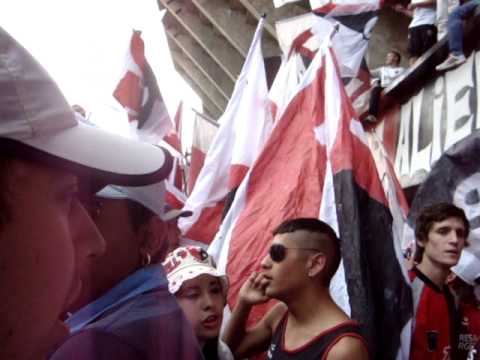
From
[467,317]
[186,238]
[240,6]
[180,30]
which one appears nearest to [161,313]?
[467,317]

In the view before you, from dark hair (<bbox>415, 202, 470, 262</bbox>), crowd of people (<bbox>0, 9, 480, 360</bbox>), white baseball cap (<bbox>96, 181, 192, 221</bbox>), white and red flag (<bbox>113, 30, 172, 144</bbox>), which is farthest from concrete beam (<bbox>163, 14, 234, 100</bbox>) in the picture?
white baseball cap (<bbox>96, 181, 192, 221</bbox>)

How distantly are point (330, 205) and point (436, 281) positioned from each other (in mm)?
593

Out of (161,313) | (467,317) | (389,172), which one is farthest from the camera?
(389,172)

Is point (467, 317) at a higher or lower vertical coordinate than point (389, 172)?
lower

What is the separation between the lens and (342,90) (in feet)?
13.3

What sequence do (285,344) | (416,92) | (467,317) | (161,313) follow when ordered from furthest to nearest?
(416,92) < (467,317) < (285,344) < (161,313)

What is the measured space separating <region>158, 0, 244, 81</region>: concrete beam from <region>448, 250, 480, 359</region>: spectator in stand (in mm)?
14240

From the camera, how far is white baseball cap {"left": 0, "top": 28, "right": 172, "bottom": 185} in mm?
776

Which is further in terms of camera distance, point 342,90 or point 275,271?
point 342,90

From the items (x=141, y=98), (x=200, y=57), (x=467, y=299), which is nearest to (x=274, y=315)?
(x=467, y=299)

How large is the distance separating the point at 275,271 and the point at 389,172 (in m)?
1.66

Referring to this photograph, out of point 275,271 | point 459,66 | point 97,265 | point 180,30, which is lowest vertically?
point 180,30

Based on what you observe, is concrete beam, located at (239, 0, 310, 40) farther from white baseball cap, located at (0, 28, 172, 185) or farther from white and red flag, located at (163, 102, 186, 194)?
white baseball cap, located at (0, 28, 172, 185)

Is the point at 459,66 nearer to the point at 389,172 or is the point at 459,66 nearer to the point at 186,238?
the point at 389,172
